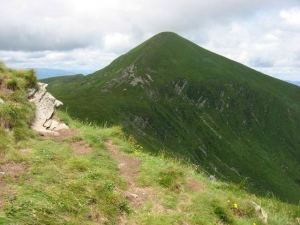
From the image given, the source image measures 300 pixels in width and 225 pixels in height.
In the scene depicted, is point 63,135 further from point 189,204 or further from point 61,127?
point 189,204

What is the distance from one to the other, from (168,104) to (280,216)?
165 meters

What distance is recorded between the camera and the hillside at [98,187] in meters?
8.85

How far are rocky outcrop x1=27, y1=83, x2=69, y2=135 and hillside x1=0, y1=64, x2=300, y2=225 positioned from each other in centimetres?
75

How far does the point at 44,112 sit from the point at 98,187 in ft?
33.5

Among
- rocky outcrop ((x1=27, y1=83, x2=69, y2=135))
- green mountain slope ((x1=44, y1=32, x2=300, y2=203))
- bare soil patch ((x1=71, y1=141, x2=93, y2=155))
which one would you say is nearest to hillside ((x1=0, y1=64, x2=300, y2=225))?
bare soil patch ((x1=71, y1=141, x2=93, y2=155))

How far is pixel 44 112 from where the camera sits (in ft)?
61.9

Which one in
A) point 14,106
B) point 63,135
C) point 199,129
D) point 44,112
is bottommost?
point 199,129

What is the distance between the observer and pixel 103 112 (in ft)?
411

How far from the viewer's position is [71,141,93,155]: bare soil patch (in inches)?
561

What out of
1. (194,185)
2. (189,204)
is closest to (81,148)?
(194,185)

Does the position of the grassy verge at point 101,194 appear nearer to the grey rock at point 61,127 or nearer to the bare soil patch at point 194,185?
the bare soil patch at point 194,185

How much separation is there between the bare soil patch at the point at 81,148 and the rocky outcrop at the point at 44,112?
77.9 inches

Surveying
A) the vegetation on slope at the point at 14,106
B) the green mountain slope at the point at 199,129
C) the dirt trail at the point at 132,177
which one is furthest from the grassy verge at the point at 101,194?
the green mountain slope at the point at 199,129

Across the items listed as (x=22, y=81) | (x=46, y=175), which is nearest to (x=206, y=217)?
(x=46, y=175)
